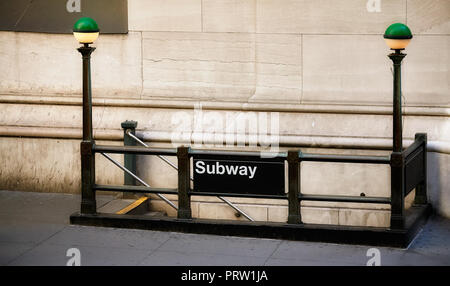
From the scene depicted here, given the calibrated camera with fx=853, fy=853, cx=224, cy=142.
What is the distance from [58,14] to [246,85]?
9.81 ft

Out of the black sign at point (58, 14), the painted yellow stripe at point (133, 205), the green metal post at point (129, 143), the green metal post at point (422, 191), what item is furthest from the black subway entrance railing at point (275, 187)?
the black sign at point (58, 14)

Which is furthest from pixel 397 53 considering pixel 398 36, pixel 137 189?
pixel 137 189

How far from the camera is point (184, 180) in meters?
10.4

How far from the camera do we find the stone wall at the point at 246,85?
452 inches

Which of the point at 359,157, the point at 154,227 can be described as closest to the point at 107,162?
the point at 154,227

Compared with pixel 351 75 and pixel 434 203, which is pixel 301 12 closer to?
pixel 351 75

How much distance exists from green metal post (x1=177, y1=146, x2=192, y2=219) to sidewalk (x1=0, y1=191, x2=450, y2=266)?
1.08 feet

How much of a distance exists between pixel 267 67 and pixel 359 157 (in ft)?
8.67

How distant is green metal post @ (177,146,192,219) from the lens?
1030 cm

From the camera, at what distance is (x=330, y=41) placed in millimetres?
11727

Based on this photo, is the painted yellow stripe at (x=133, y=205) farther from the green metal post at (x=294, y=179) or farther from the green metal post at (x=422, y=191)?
the green metal post at (x=422, y=191)

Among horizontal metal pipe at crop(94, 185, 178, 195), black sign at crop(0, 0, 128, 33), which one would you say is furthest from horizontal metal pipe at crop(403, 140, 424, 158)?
black sign at crop(0, 0, 128, 33)

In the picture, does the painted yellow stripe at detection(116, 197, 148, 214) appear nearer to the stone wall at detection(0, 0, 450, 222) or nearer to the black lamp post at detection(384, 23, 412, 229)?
the stone wall at detection(0, 0, 450, 222)

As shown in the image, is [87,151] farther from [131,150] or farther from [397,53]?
[397,53]
